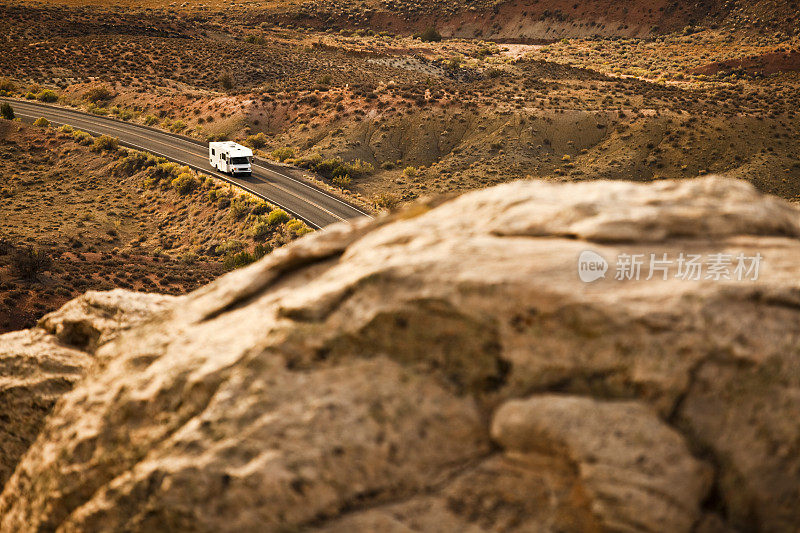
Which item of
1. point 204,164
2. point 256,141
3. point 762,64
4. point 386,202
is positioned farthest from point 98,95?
point 762,64

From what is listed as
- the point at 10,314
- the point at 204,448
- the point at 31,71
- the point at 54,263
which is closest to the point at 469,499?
the point at 204,448

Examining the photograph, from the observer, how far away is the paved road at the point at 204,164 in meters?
60.4

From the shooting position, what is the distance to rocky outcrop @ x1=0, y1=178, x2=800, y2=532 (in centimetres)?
856

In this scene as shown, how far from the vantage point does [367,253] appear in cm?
1065

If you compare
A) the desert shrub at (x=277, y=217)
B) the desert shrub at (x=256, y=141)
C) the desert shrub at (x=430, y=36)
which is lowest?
the desert shrub at (x=277, y=217)

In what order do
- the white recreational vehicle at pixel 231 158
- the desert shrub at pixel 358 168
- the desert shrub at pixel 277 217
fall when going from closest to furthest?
the desert shrub at pixel 277 217
the white recreational vehicle at pixel 231 158
the desert shrub at pixel 358 168

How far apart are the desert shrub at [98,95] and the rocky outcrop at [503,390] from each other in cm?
9547

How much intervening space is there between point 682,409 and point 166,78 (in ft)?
351

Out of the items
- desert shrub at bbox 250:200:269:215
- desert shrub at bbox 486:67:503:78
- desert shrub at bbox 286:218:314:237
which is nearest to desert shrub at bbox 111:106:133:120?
desert shrub at bbox 250:200:269:215

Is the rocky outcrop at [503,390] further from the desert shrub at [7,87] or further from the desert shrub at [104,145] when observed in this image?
the desert shrub at [7,87]

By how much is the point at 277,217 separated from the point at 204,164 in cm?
1926

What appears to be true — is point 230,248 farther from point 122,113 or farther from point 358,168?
point 122,113

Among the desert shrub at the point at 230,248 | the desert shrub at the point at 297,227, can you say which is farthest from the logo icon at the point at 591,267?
the desert shrub at the point at 230,248

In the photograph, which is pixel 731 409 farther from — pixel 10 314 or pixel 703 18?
pixel 703 18
